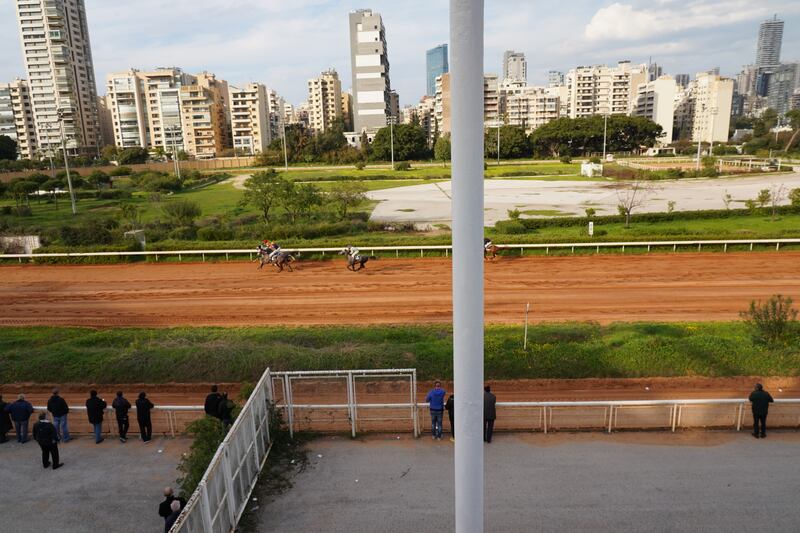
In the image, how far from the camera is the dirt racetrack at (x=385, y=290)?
18.0 m

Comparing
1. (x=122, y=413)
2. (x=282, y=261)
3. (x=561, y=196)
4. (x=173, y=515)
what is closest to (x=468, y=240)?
(x=173, y=515)

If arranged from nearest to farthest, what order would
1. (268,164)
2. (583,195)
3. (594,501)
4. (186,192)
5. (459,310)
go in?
(459,310)
(594,501)
(583,195)
(186,192)
(268,164)

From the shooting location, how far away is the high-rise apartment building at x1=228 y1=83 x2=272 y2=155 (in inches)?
4911

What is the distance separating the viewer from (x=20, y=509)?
805 centimetres

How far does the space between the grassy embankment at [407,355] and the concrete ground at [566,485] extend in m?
2.98

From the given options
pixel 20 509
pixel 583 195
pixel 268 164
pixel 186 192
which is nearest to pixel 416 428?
pixel 20 509

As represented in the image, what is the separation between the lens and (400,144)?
9062 centimetres

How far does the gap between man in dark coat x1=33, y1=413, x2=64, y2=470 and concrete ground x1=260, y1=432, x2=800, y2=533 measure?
3.79 metres

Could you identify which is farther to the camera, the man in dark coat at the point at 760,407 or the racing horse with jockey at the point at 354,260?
the racing horse with jockey at the point at 354,260

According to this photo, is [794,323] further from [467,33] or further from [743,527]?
[467,33]

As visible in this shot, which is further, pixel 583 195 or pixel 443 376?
pixel 583 195

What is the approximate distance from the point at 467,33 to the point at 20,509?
8.73 m

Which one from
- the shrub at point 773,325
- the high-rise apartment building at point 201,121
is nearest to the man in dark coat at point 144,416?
the shrub at point 773,325

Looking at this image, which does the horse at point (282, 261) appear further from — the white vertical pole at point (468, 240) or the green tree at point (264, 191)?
the white vertical pole at point (468, 240)
